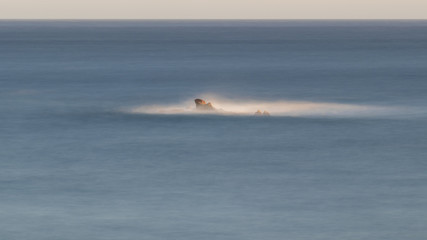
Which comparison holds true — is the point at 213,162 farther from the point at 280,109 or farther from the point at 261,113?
the point at 280,109

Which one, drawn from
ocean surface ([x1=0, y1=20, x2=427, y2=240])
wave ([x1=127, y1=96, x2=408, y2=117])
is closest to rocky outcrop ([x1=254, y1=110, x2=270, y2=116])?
ocean surface ([x1=0, y1=20, x2=427, y2=240])

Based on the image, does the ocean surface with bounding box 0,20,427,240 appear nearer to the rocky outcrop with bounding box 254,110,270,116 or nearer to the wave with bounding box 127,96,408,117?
the wave with bounding box 127,96,408,117

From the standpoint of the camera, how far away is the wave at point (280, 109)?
5253 cm

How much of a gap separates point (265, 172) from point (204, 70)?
63068 mm

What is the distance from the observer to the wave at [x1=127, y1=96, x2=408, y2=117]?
52.5 metres

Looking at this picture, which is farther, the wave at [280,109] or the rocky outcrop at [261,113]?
the wave at [280,109]

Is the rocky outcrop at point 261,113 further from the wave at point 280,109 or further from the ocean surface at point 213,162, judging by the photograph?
the wave at point 280,109

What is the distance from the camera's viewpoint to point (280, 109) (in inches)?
2172

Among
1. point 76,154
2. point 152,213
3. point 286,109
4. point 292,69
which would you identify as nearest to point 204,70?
point 292,69

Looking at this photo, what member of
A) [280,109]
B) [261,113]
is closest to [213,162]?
[261,113]

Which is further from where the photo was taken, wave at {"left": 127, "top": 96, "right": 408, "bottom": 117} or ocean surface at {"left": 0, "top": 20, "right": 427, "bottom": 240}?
wave at {"left": 127, "top": 96, "right": 408, "bottom": 117}

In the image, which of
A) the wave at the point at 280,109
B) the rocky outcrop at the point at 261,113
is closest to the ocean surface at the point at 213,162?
the wave at the point at 280,109

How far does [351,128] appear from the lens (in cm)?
4641

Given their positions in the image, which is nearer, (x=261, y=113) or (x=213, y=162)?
(x=213, y=162)
